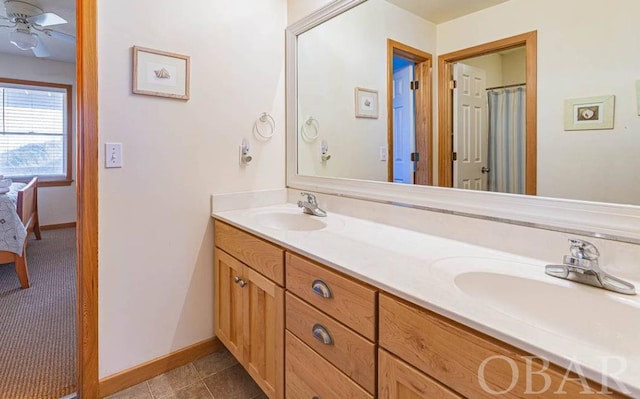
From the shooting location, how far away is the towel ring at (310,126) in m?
2.12

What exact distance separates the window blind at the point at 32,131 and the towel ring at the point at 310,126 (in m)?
4.55

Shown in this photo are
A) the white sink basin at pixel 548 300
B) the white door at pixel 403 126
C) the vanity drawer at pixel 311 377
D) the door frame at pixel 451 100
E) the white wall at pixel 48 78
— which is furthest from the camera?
the white wall at pixel 48 78

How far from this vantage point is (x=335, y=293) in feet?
3.44

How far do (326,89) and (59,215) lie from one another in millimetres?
4880

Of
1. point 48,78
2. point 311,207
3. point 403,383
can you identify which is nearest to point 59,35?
point 48,78

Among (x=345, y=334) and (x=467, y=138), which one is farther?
(x=467, y=138)

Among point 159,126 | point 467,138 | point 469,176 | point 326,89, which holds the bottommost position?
point 469,176

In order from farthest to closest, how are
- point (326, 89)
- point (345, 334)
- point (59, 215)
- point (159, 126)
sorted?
point (59, 215)
point (326, 89)
point (159, 126)
point (345, 334)

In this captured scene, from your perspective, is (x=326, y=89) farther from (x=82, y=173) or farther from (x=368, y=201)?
(x=82, y=173)

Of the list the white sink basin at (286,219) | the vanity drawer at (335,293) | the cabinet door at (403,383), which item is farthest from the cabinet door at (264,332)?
the cabinet door at (403,383)

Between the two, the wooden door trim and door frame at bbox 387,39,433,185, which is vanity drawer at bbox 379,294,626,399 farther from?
the wooden door trim

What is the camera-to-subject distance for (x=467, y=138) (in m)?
1.35

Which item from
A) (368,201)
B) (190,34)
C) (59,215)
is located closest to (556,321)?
(368,201)

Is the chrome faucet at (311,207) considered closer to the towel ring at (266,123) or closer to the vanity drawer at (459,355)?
the towel ring at (266,123)
